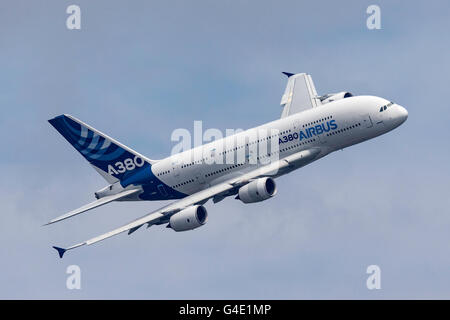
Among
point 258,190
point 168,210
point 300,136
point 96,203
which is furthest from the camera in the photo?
point 96,203

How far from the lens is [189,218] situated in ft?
418

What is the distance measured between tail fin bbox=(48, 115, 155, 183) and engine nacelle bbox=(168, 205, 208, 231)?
17.1m

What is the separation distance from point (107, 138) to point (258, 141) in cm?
2337

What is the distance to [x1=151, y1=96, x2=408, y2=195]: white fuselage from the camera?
130 metres

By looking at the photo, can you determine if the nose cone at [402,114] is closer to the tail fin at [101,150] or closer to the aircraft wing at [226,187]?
the aircraft wing at [226,187]

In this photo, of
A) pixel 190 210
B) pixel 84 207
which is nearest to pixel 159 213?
pixel 190 210

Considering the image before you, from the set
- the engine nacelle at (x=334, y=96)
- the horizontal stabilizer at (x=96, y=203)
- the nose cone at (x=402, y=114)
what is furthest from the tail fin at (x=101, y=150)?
the nose cone at (x=402, y=114)

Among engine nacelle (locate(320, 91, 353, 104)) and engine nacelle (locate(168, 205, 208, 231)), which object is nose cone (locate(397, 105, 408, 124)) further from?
engine nacelle (locate(168, 205, 208, 231))

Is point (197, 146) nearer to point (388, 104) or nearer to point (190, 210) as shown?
point (190, 210)

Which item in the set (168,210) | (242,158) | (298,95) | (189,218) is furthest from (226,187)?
(298,95)

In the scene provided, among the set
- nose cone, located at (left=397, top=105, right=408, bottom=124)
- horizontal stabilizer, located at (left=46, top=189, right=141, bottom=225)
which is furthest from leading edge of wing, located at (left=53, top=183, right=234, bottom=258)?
nose cone, located at (left=397, top=105, right=408, bottom=124)

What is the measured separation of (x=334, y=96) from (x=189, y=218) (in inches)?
1018

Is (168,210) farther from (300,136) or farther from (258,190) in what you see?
(300,136)

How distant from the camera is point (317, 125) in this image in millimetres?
130875
